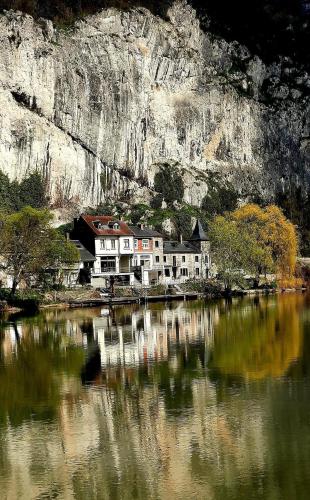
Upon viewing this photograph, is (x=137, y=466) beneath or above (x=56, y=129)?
beneath

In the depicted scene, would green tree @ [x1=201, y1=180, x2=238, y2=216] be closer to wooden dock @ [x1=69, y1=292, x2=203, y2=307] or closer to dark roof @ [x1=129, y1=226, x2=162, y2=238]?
dark roof @ [x1=129, y1=226, x2=162, y2=238]

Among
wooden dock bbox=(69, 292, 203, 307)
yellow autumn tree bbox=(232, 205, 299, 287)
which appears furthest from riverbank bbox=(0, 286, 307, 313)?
yellow autumn tree bbox=(232, 205, 299, 287)

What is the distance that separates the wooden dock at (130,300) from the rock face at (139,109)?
3166 cm

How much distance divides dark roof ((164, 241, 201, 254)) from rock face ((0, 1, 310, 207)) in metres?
17.3

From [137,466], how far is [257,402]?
661 cm

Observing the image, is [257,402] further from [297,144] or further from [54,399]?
[297,144]

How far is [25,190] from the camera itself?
9519 centimetres

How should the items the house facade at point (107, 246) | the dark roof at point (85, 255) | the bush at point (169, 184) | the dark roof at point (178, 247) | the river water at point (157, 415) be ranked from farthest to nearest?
1. the bush at point (169, 184)
2. the dark roof at point (178, 247)
3. the house facade at point (107, 246)
4. the dark roof at point (85, 255)
5. the river water at point (157, 415)

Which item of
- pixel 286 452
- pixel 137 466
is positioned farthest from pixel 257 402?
pixel 137 466

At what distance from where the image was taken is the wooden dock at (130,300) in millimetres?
67812

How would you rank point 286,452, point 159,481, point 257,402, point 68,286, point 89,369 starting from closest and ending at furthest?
point 159,481, point 286,452, point 257,402, point 89,369, point 68,286

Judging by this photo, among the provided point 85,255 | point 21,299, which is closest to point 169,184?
point 85,255

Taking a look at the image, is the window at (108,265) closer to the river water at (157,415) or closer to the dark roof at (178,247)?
the dark roof at (178,247)

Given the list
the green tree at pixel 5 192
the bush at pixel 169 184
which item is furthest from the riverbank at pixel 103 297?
the bush at pixel 169 184
